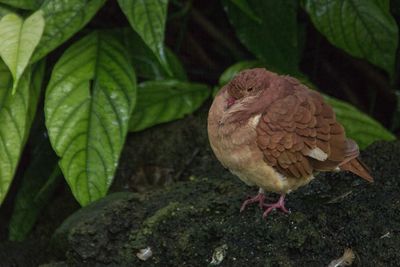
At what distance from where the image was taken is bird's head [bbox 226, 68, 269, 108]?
3.02m

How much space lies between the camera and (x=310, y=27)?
4.88 m

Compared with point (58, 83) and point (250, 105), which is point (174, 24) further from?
point (250, 105)

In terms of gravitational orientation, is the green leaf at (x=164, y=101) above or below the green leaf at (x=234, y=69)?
below

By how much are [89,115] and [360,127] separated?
127 centimetres

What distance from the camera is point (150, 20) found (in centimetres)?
369

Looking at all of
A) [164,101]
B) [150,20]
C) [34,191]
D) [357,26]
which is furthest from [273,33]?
[34,191]

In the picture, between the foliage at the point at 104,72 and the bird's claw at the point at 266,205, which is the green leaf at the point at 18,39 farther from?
the bird's claw at the point at 266,205

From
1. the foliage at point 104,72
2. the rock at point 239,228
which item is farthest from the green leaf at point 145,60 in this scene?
the rock at point 239,228

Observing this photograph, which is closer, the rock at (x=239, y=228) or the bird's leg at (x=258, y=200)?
the rock at (x=239, y=228)

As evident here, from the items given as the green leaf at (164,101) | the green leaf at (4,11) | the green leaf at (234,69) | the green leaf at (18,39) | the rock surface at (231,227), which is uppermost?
the green leaf at (18,39)

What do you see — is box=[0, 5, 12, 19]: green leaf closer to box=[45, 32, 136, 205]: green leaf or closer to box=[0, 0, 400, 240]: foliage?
box=[0, 0, 400, 240]: foliage

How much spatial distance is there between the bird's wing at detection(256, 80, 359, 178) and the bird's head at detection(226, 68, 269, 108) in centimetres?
8

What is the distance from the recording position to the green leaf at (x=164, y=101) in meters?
4.08

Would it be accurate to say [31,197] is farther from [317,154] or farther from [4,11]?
[317,154]
